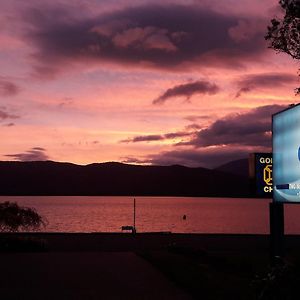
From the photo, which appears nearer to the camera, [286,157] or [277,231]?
[286,157]

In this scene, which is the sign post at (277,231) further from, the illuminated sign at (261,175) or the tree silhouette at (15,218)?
the tree silhouette at (15,218)

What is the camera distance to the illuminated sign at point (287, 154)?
14.6 metres

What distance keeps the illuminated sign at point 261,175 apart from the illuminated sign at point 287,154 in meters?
2.12

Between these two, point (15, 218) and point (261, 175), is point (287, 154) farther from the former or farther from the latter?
point (15, 218)
